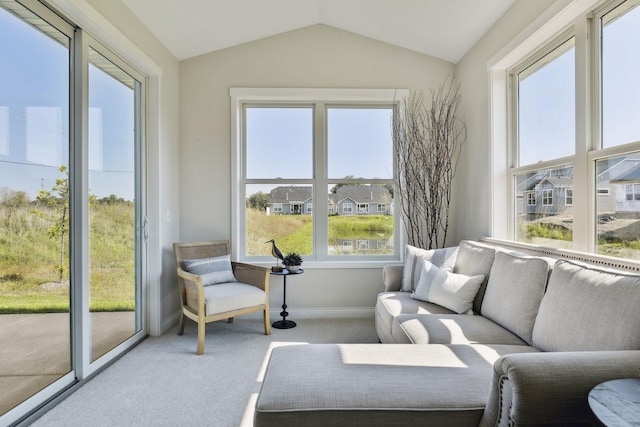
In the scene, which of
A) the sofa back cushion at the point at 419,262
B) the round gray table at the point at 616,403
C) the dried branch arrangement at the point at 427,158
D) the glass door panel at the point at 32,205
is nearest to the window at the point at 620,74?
the sofa back cushion at the point at 419,262

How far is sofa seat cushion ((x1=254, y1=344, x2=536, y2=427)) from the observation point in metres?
1.16

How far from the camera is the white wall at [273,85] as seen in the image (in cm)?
344

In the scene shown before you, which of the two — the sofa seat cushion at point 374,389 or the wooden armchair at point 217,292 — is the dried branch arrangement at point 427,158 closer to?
the wooden armchair at point 217,292

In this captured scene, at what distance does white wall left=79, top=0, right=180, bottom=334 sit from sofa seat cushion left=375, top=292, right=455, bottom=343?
1982 mm

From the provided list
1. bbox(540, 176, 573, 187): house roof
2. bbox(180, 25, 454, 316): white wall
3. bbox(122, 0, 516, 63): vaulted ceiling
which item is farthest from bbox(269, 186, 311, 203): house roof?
bbox(540, 176, 573, 187): house roof

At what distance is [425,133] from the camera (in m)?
3.49

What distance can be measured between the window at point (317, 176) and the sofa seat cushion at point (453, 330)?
5.09ft

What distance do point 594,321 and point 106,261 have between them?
2.92 m

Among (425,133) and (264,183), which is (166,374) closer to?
(264,183)

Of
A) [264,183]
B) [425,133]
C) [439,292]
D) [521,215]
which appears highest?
[425,133]

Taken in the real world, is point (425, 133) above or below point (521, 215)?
above

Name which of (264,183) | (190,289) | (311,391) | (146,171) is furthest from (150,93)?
(311,391)

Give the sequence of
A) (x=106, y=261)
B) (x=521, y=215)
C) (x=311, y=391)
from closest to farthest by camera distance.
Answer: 1. (x=311, y=391)
2. (x=106, y=261)
3. (x=521, y=215)

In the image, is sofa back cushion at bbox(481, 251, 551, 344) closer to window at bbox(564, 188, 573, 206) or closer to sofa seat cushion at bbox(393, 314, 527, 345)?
sofa seat cushion at bbox(393, 314, 527, 345)
